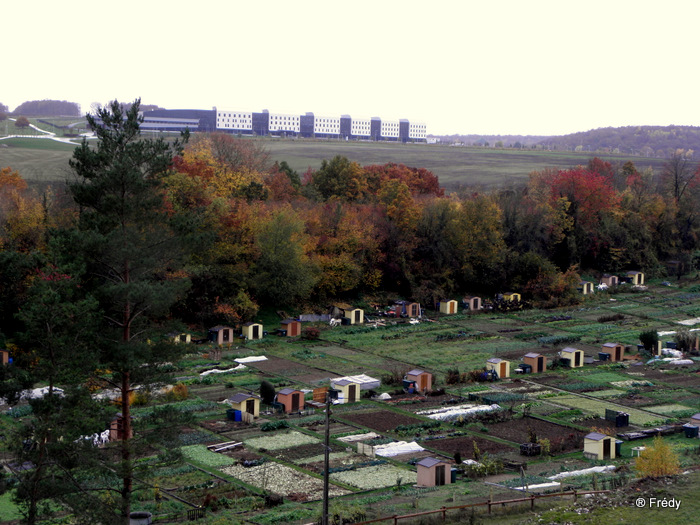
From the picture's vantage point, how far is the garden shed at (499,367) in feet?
97.8

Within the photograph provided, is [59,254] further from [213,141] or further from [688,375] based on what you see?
[213,141]

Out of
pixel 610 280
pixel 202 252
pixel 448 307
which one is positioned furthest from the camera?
pixel 610 280

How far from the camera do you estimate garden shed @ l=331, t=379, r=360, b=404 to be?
1047 inches

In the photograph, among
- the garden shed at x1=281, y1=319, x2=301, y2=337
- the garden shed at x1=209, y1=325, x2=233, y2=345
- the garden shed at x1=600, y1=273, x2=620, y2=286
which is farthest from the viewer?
the garden shed at x1=600, y1=273, x2=620, y2=286

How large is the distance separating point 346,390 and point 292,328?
10541 mm

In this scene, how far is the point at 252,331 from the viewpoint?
3575 cm

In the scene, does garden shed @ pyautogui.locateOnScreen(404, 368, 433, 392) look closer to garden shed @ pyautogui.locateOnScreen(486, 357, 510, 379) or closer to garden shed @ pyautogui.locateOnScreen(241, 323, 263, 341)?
garden shed @ pyautogui.locateOnScreen(486, 357, 510, 379)

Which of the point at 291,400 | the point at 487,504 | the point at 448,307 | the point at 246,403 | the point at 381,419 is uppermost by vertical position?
the point at 487,504

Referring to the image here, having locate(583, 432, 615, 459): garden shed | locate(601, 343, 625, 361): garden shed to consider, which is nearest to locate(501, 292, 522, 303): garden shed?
locate(601, 343, 625, 361): garden shed

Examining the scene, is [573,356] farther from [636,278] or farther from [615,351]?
[636,278]

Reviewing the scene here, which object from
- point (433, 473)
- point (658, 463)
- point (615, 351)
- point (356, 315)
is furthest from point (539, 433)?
point (356, 315)

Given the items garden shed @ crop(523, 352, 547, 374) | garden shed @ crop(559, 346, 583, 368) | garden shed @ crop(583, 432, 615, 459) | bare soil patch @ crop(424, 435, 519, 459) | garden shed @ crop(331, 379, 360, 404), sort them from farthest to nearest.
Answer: garden shed @ crop(559, 346, 583, 368)
garden shed @ crop(523, 352, 547, 374)
garden shed @ crop(331, 379, 360, 404)
bare soil patch @ crop(424, 435, 519, 459)
garden shed @ crop(583, 432, 615, 459)

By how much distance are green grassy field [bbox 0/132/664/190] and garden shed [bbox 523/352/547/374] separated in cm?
3737

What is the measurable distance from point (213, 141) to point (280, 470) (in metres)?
37.1
